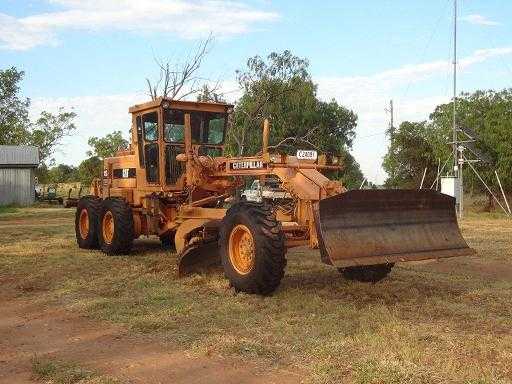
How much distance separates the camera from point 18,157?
3606cm

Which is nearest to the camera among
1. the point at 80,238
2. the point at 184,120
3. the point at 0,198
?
the point at 184,120

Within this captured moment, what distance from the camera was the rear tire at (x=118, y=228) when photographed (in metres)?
11.2

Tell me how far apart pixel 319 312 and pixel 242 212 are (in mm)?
1612

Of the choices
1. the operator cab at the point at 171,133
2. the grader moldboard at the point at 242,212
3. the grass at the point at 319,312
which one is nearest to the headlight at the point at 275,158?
the grader moldboard at the point at 242,212

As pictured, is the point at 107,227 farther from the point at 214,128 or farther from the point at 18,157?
the point at 18,157

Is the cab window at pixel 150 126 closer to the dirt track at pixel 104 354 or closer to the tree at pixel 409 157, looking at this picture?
the dirt track at pixel 104 354

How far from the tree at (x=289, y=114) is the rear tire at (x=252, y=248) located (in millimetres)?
27498

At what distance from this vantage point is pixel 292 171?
8.10m

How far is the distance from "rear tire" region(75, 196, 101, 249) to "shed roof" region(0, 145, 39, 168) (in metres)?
24.6

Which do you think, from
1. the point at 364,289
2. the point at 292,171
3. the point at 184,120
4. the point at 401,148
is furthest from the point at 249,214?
the point at 401,148

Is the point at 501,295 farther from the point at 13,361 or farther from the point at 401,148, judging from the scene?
the point at 401,148

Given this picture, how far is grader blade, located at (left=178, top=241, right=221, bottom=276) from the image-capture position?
350 inches

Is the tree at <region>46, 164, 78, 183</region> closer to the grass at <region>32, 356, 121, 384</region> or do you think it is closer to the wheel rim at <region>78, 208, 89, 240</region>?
the wheel rim at <region>78, 208, 89, 240</region>

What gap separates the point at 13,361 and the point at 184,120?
6136 millimetres
